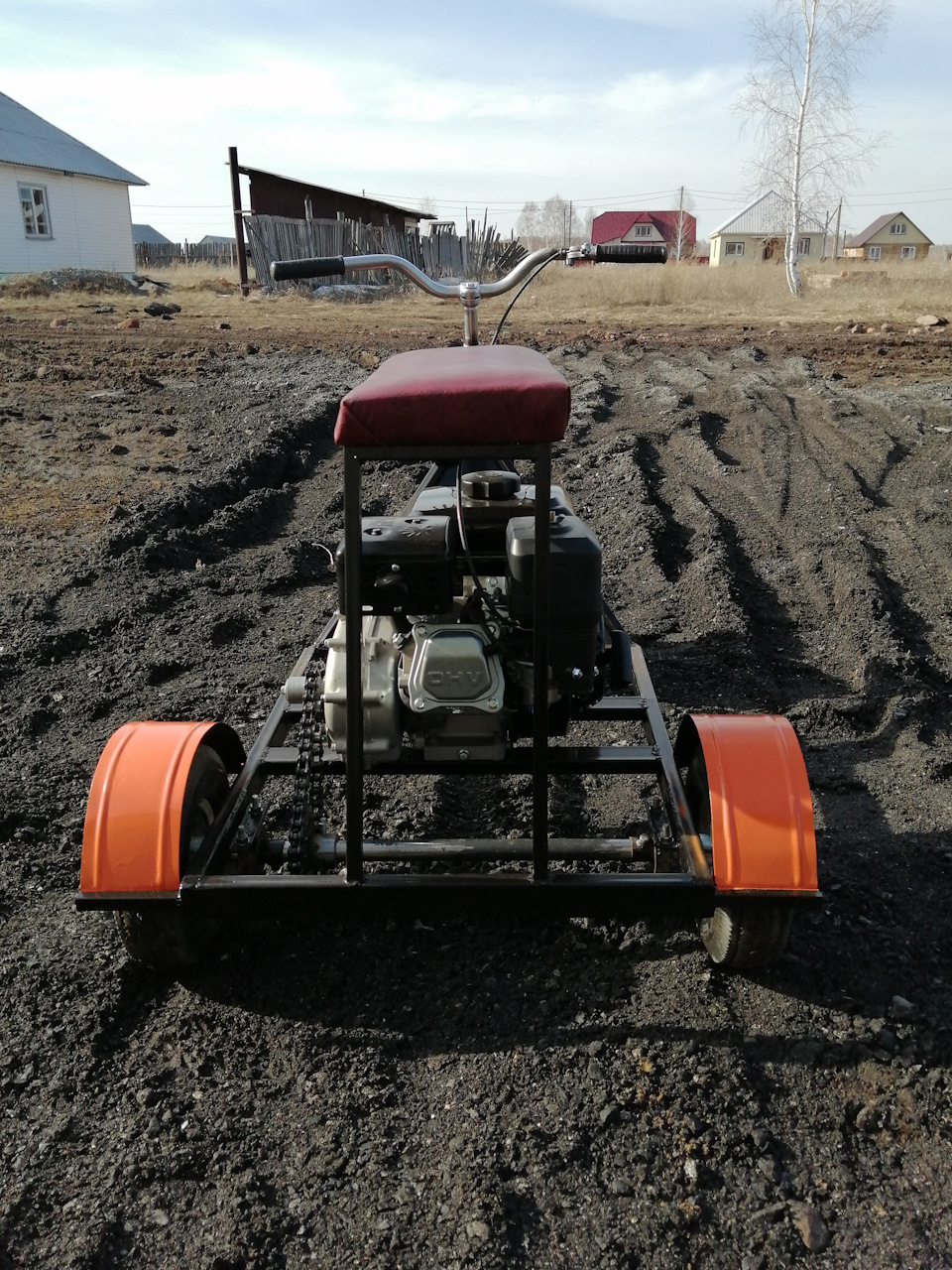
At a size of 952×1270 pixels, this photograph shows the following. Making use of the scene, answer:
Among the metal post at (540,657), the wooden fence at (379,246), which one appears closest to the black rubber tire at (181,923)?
the metal post at (540,657)

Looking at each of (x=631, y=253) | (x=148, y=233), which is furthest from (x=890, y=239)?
(x=631, y=253)

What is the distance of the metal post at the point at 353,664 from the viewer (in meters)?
2.30

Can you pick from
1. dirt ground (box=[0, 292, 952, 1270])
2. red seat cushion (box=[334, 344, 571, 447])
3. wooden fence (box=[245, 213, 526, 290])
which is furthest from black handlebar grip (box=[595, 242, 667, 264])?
wooden fence (box=[245, 213, 526, 290])

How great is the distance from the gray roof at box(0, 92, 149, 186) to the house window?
0.74 metres

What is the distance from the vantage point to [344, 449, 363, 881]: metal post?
7.54ft

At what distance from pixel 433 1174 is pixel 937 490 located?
295 inches

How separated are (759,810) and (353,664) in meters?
1.11

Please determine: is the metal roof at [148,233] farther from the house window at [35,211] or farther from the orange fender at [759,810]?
the orange fender at [759,810]

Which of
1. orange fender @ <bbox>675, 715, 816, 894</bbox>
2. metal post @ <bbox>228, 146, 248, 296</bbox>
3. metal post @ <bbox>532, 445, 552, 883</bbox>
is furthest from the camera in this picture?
metal post @ <bbox>228, 146, 248, 296</bbox>

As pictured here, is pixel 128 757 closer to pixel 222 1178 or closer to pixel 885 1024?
pixel 222 1178

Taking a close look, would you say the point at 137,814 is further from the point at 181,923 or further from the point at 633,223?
the point at 633,223

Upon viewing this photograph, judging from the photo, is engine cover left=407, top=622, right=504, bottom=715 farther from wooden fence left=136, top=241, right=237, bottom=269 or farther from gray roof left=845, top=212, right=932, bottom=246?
gray roof left=845, top=212, right=932, bottom=246

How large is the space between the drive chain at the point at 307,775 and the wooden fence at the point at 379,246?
23.5 m

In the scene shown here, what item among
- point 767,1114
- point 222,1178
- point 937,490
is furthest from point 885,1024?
point 937,490
